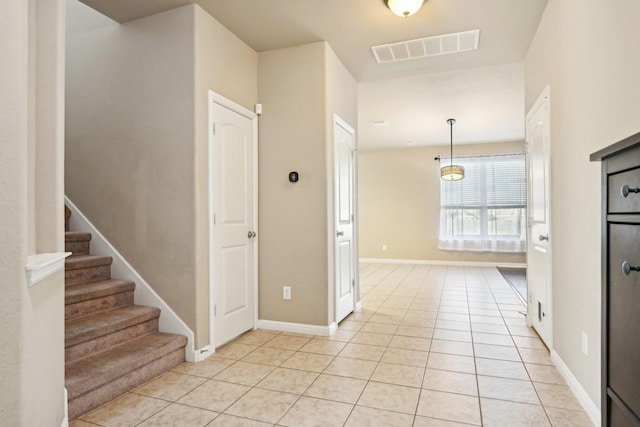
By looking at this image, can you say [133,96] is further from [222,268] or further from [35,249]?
[35,249]

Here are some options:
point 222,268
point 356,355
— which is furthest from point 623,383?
point 222,268

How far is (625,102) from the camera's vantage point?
155 centimetres

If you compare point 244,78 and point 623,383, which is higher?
point 244,78

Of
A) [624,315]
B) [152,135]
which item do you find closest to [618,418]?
[624,315]

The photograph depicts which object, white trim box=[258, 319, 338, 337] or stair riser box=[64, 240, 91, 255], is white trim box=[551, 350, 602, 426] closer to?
white trim box=[258, 319, 338, 337]

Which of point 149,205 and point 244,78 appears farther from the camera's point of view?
point 244,78

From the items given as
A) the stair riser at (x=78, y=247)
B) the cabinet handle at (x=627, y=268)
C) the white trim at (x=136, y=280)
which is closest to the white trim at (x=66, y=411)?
the white trim at (x=136, y=280)

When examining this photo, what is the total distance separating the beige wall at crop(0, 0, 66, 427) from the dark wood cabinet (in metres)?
1.89

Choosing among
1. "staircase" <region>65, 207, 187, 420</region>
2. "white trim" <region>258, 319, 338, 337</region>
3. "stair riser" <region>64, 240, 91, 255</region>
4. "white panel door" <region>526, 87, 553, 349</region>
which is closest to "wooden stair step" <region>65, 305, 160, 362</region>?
"staircase" <region>65, 207, 187, 420</region>

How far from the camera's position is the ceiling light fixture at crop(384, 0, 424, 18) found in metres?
2.65

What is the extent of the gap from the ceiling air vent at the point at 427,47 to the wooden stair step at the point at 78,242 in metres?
3.06

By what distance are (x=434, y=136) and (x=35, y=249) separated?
684 cm

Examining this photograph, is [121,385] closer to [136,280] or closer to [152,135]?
[136,280]

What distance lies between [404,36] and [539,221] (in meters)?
2.00
